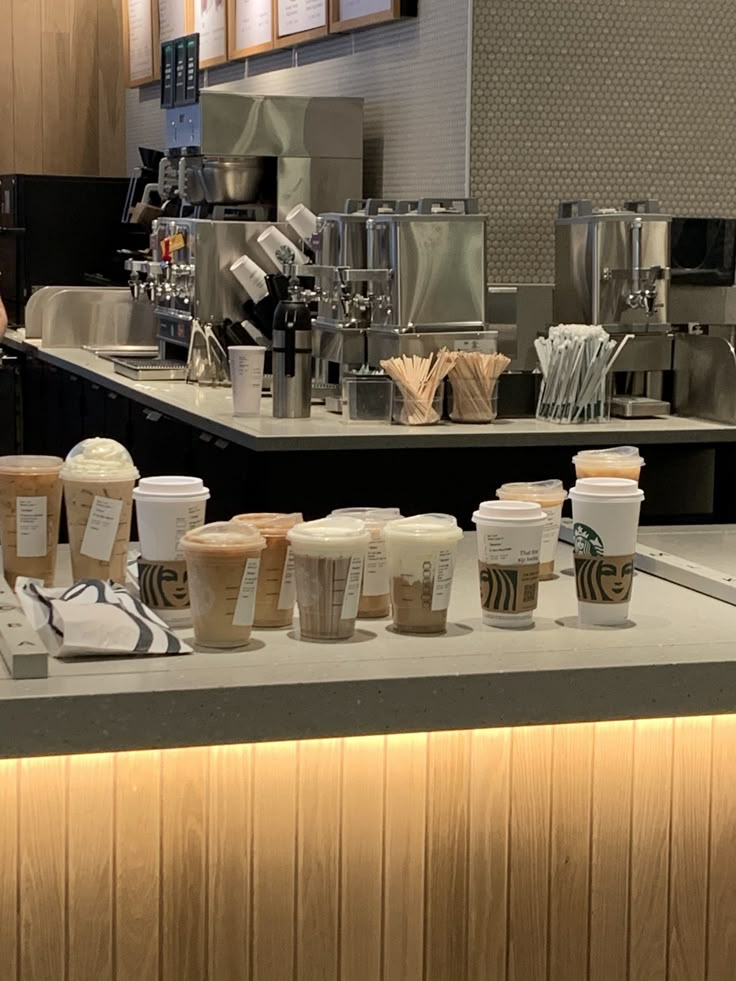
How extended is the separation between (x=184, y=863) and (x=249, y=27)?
5810mm

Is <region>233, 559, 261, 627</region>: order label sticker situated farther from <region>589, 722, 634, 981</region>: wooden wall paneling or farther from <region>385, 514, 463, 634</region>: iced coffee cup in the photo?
<region>589, 722, 634, 981</region>: wooden wall paneling

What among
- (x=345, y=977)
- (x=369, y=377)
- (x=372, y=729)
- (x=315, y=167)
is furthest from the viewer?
(x=315, y=167)

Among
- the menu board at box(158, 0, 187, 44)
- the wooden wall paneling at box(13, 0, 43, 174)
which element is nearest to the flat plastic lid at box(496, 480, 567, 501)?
the menu board at box(158, 0, 187, 44)

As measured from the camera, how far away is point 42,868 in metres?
1.86

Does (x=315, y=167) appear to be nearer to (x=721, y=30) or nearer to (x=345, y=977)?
(x=721, y=30)

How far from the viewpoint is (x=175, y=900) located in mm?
1907

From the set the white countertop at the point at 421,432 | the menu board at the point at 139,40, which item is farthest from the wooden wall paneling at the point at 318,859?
the menu board at the point at 139,40

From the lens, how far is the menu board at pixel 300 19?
632cm

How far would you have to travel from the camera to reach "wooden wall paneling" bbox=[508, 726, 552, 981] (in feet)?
6.52

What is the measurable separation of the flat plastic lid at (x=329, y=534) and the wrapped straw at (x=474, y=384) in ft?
8.13

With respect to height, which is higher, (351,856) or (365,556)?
(365,556)

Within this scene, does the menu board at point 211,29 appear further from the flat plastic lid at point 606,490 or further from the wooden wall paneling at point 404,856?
the wooden wall paneling at point 404,856

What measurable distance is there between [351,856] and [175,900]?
0.22 meters

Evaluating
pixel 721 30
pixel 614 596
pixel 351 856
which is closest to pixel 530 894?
pixel 351 856
